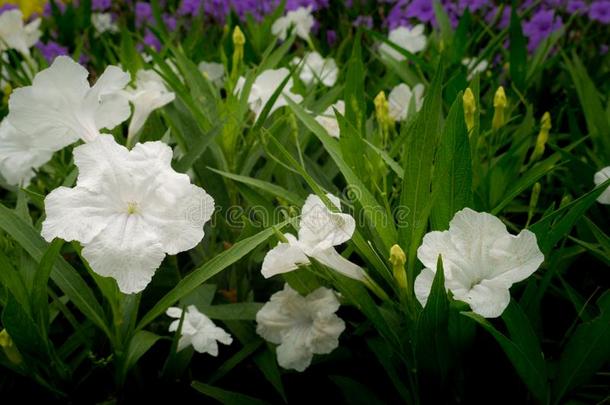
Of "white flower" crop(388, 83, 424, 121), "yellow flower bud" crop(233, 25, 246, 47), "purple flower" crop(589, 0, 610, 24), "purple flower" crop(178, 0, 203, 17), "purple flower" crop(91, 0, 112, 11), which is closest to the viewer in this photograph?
"yellow flower bud" crop(233, 25, 246, 47)

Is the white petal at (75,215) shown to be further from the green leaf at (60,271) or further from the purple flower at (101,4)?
the purple flower at (101,4)

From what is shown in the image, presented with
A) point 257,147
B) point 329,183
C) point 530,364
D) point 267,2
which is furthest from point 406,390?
point 267,2

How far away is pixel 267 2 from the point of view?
2949 mm

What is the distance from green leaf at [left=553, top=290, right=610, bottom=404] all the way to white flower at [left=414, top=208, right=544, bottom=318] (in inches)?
6.6

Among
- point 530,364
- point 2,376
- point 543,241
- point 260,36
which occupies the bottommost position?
point 2,376

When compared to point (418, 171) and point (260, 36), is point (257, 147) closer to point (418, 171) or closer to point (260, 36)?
point (418, 171)

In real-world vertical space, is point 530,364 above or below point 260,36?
above

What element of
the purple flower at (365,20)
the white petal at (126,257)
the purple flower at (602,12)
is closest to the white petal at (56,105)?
the white petal at (126,257)

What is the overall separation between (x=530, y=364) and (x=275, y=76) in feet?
2.56

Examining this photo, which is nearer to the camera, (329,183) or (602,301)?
(602,301)

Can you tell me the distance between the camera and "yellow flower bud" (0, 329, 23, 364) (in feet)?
3.18

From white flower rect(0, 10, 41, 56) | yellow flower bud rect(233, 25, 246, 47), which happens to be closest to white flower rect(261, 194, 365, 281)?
yellow flower bud rect(233, 25, 246, 47)

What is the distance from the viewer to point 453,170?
861 millimetres

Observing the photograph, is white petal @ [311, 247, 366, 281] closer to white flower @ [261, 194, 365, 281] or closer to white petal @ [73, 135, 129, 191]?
white flower @ [261, 194, 365, 281]
